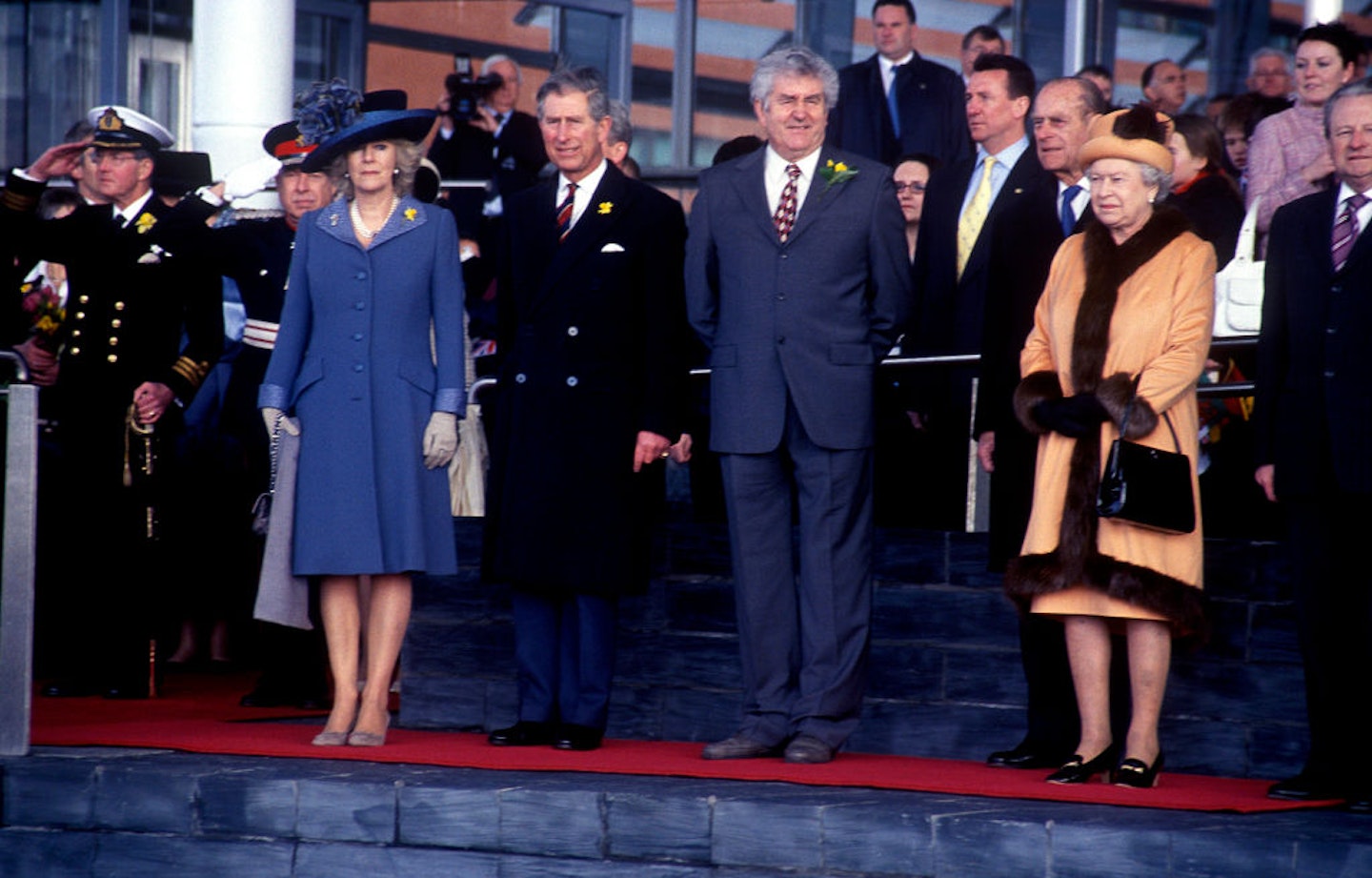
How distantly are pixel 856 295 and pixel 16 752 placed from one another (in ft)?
9.12

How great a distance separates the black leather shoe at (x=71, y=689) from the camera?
8.20m

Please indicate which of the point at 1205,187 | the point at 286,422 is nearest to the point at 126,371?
the point at 286,422

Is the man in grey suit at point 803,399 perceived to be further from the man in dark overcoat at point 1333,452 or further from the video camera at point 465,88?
the video camera at point 465,88

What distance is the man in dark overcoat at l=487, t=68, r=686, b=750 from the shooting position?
668 cm

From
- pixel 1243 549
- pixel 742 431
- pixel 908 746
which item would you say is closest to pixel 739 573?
pixel 742 431

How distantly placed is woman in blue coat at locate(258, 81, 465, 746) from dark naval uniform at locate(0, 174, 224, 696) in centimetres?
142

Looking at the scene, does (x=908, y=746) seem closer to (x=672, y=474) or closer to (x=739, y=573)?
(x=739, y=573)

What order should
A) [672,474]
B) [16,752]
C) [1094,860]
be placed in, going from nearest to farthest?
[1094,860], [16,752], [672,474]

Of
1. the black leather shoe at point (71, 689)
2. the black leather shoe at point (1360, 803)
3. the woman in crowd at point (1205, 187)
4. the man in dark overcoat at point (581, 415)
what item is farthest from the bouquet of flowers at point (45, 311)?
the black leather shoe at point (1360, 803)

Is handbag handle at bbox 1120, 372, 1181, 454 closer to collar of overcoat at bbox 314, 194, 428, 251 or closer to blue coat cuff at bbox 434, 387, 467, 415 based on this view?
blue coat cuff at bbox 434, 387, 467, 415

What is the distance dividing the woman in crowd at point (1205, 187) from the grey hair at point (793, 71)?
6.42 ft

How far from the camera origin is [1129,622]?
19.5 feet

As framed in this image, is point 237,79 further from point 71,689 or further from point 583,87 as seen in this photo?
point 583,87

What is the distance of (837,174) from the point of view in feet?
21.3
